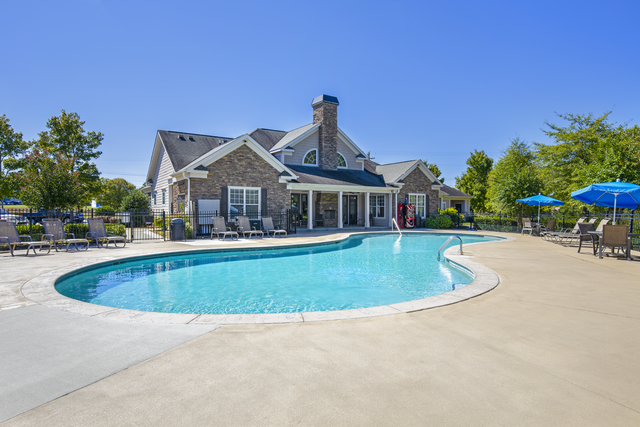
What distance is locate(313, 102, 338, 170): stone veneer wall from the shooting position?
2266 cm

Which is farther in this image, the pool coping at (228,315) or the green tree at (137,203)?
the green tree at (137,203)

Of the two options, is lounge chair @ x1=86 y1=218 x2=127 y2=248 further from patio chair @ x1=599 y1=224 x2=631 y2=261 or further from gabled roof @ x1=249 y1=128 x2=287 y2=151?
patio chair @ x1=599 y1=224 x2=631 y2=261

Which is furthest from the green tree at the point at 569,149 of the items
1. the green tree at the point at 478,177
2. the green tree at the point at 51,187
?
the green tree at the point at 51,187

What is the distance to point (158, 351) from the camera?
129 inches

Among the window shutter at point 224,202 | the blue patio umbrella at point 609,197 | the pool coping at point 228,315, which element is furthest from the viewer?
the window shutter at point 224,202

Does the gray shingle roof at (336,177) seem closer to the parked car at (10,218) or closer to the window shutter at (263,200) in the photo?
the window shutter at (263,200)

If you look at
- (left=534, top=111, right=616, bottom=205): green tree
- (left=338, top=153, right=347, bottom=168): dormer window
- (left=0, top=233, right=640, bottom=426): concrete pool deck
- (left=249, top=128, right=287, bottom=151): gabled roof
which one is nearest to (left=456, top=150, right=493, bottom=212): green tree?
(left=534, top=111, right=616, bottom=205): green tree

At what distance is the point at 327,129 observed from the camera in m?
22.7

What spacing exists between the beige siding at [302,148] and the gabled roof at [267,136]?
183cm

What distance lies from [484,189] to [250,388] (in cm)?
4422

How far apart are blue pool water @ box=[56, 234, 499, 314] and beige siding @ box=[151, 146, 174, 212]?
10.2m

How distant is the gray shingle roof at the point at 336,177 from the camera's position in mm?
20172

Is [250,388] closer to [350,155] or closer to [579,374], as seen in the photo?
[579,374]

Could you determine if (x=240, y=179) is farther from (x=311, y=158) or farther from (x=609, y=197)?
(x=609, y=197)
